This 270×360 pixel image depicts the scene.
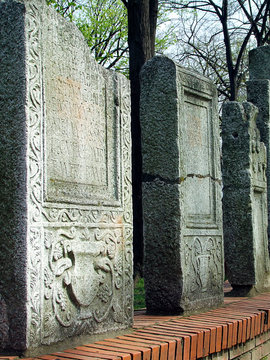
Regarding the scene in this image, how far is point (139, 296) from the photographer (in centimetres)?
738

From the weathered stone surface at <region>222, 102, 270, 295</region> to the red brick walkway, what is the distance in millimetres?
959

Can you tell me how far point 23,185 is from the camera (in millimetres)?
3182

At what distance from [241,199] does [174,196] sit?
181cm

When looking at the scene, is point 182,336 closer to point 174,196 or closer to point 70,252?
point 70,252

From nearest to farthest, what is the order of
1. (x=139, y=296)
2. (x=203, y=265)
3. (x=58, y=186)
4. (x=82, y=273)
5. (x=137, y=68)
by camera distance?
(x=58, y=186), (x=82, y=273), (x=203, y=265), (x=139, y=296), (x=137, y=68)

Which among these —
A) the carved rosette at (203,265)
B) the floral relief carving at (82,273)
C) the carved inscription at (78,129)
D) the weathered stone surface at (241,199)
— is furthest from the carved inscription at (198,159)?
the floral relief carving at (82,273)

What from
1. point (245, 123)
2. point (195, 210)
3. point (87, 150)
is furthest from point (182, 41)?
point (87, 150)

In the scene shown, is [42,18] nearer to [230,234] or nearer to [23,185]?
[23,185]

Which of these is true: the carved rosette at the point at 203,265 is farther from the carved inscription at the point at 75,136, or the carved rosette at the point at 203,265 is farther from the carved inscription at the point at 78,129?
the carved inscription at the point at 75,136

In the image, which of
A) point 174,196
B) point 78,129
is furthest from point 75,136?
point 174,196

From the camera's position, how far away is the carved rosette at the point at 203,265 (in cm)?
495

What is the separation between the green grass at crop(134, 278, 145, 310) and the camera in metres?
6.53

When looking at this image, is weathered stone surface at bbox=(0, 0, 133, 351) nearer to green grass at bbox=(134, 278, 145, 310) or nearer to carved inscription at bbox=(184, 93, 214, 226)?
carved inscription at bbox=(184, 93, 214, 226)

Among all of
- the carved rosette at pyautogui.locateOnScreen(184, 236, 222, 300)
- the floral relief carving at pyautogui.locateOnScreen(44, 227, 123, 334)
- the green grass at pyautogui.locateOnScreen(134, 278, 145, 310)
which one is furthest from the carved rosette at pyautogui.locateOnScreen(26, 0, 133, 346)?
the green grass at pyautogui.locateOnScreen(134, 278, 145, 310)
